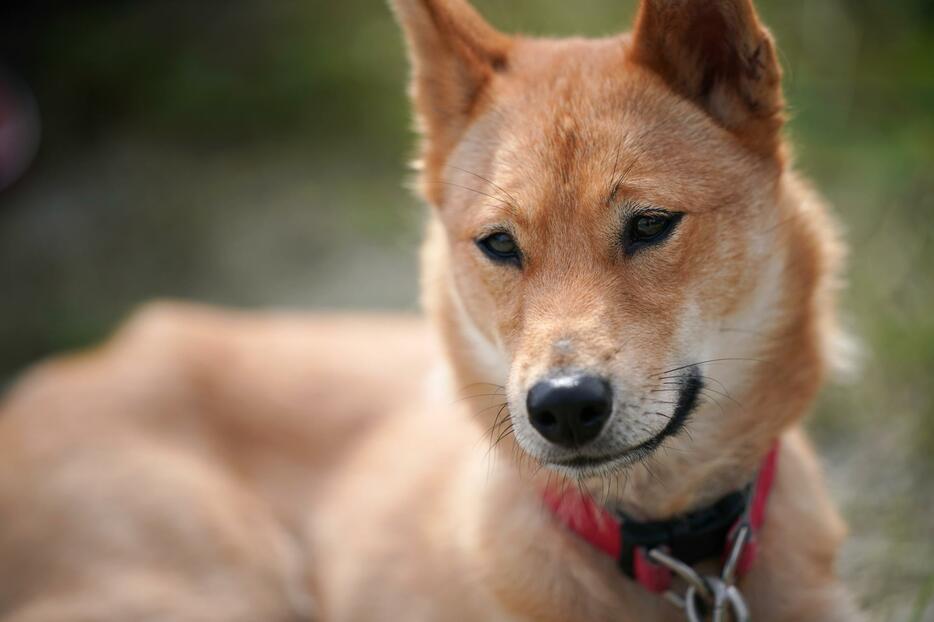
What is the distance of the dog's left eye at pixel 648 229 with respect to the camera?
95.9 inches

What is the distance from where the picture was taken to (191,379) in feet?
13.1

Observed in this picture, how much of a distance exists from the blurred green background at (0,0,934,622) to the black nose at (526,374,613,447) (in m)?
1.54

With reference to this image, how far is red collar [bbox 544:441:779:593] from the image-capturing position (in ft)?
8.36

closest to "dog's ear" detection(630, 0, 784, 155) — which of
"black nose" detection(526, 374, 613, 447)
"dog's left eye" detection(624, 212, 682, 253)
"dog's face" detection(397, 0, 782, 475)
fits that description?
"dog's face" detection(397, 0, 782, 475)

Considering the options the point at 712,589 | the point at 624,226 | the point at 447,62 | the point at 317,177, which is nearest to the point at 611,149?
the point at 624,226

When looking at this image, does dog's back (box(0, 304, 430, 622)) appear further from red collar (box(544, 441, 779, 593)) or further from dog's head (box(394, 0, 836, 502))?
red collar (box(544, 441, 779, 593))

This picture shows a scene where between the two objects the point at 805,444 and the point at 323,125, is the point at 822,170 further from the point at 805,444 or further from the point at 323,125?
the point at 323,125

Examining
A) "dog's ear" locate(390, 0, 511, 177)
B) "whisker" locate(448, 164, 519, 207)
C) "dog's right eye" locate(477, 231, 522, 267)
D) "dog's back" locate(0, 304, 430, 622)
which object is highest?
"dog's ear" locate(390, 0, 511, 177)

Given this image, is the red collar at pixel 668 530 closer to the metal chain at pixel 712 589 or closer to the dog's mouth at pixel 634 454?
the metal chain at pixel 712 589

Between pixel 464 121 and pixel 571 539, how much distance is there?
53.5 inches

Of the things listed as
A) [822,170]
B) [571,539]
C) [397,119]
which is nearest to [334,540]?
[571,539]

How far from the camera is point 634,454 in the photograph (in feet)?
7.68

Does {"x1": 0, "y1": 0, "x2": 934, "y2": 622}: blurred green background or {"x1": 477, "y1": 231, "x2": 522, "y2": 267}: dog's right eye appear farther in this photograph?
{"x1": 0, "y1": 0, "x2": 934, "y2": 622}: blurred green background

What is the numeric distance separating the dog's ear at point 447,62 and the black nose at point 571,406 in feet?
3.56
